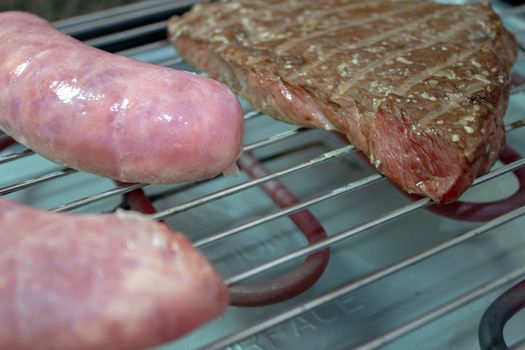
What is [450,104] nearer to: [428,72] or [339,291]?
[428,72]

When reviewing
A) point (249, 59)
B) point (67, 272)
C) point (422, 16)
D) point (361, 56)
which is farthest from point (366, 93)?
point (67, 272)

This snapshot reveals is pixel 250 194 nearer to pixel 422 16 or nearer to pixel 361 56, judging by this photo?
pixel 361 56

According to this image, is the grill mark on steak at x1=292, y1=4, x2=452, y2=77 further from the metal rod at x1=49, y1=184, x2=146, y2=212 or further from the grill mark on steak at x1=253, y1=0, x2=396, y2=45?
the metal rod at x1=49, y1=184, x2=146, y2=212

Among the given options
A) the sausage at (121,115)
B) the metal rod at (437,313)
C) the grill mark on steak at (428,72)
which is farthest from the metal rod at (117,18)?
the metal rod at (437,313)

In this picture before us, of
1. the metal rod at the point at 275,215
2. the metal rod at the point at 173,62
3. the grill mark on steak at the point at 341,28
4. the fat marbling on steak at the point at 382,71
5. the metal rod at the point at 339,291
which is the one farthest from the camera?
the metal rod at the point at 173,62

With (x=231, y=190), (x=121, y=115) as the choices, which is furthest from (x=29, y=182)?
(x=231, y=190)

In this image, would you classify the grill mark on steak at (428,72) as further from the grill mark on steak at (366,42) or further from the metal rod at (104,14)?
the metal rod at (104,14)
